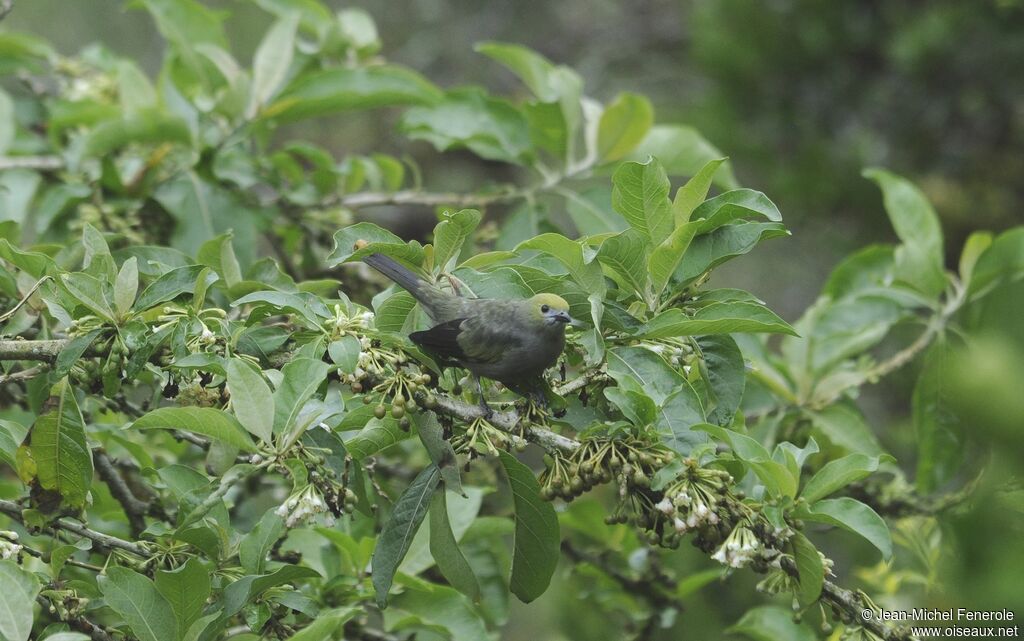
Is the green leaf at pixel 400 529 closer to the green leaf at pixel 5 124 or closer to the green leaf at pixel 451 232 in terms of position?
the green leaf at pixel 451 232

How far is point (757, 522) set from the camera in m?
2.15

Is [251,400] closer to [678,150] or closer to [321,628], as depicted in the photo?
[321,628]

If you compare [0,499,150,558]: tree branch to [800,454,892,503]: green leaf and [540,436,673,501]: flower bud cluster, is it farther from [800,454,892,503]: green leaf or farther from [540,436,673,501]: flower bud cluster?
[800,454,892,503]: green leaf

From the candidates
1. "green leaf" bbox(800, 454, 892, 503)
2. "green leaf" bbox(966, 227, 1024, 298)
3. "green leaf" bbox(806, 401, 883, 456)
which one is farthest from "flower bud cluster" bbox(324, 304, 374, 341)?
"green leaf" bbox(966, 227, 1024, 298)

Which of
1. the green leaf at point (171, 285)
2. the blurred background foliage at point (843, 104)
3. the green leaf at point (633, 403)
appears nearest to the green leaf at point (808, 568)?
the green leaf at point (633, 403)

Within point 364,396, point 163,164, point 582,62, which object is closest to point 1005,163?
point 582,62

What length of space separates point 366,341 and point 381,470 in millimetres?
1711

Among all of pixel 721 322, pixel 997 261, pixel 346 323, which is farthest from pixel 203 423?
pixel 997 261

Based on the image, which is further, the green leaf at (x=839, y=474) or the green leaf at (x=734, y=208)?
the green leaf at (x=734, y=208)

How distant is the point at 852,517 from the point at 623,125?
2.17 meters

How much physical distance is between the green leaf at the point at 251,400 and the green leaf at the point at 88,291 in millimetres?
404

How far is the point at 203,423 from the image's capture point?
2.10 meters

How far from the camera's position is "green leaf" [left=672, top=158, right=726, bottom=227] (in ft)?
7.84

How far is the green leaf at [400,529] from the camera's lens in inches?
92.0
